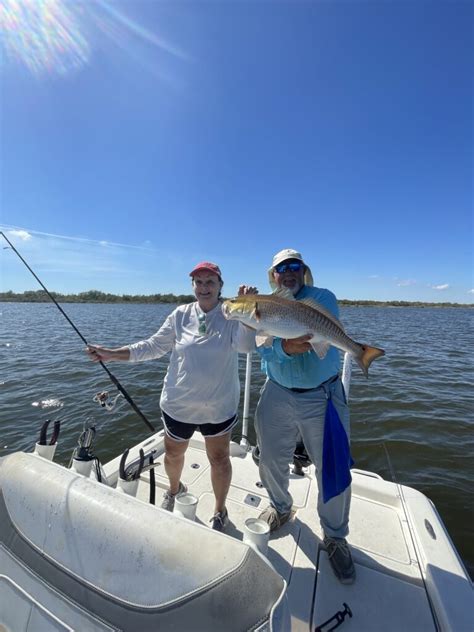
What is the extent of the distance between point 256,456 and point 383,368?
10842mm

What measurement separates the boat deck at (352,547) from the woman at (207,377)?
0.44 meters

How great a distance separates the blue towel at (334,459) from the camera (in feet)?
9.06

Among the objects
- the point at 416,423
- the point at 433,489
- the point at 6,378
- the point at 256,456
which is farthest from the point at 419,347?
the point at 6,378

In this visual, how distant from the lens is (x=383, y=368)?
44.1ft

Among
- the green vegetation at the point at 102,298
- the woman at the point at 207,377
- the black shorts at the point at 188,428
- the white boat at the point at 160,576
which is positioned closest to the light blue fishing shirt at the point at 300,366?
the woman at the point at 207,377

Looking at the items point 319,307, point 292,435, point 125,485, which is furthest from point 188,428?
point 319,307

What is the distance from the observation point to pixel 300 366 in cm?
294

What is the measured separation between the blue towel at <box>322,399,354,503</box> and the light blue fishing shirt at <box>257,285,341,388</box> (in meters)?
0.35

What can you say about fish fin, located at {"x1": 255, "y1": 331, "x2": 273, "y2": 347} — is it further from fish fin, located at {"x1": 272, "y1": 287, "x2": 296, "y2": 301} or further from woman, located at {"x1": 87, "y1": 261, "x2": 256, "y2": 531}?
fish fin, located at {"x1": 272, "y1": 287, "x2": 296, "y2": 301}

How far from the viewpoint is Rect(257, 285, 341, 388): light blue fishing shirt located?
2.91 metres

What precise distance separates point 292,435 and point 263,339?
102 centimetres

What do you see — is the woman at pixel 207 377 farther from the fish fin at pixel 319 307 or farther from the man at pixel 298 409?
the fish fin at pixel 319 307

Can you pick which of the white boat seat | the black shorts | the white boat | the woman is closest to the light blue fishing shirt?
the woman

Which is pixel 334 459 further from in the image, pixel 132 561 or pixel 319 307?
pixel 132 561
